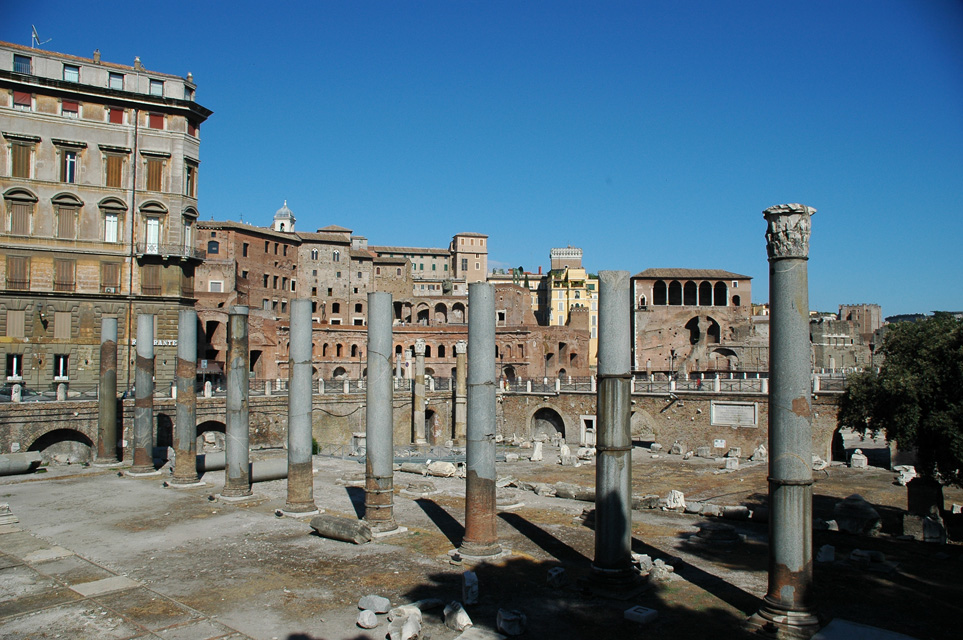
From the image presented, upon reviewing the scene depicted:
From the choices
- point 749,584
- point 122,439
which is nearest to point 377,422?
point 749,584

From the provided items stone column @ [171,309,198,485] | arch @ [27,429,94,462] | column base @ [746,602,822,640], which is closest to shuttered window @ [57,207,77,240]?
arch @ [27,429,94,462]

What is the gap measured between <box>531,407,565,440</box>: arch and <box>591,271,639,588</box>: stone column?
26.0 m

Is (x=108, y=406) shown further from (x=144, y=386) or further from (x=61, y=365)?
(x=61, y=365)

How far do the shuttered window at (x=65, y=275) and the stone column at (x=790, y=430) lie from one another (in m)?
28.4

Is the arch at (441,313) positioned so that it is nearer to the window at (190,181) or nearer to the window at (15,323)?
the window at (190,181)

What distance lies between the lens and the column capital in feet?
28.0

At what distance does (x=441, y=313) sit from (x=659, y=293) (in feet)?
61.6

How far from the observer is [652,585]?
10266mm

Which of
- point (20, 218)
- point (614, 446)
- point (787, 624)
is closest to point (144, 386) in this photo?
point (20, 218)

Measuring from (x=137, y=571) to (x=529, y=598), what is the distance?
5.86 metres

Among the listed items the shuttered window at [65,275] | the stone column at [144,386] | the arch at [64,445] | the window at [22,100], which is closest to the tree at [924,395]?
the stone column at [144,386]

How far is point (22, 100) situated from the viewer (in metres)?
29.3

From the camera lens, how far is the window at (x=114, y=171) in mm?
30703

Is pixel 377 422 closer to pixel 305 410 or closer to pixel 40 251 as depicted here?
pixel 305 410
